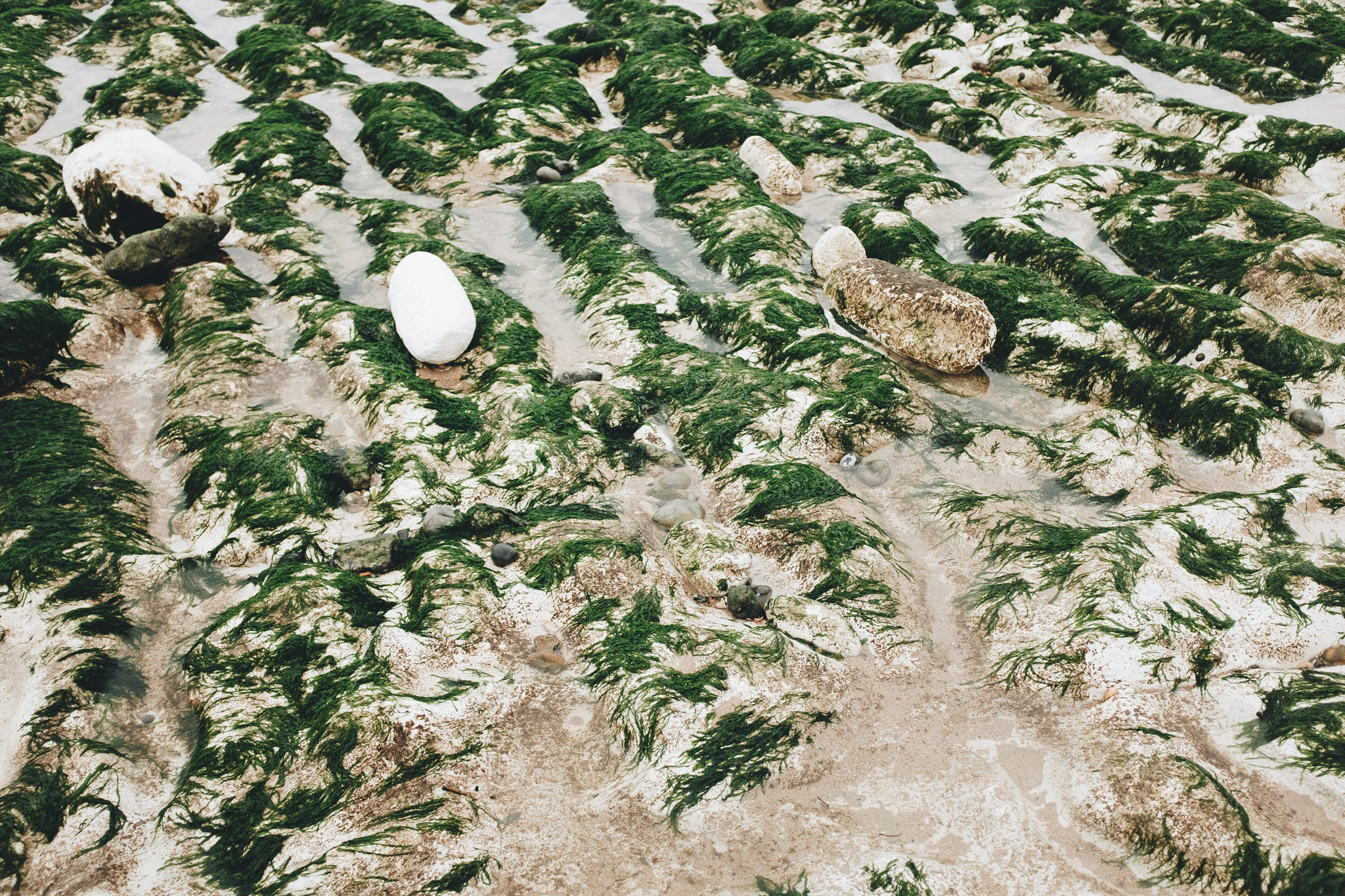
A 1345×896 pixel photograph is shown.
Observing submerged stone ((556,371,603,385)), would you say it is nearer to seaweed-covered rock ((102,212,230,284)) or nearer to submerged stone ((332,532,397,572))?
submerged stone ((332,532,397,572))

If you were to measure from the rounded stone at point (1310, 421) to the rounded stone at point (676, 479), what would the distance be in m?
4.18

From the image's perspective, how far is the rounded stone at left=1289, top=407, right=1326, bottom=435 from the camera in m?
5.14

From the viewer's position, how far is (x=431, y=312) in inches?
233

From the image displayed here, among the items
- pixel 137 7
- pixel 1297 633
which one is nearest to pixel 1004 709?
pixel 1297 633

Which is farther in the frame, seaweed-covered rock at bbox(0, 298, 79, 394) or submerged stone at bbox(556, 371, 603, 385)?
submerged stone at bbox(556, 371, 603, 385)

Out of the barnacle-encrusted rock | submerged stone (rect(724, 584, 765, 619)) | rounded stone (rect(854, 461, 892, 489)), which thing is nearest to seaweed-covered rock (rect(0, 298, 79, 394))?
submerged stone (rect(724, 584, 765, 619))

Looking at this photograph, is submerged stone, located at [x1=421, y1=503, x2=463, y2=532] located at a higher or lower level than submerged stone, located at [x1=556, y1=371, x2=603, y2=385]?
lower

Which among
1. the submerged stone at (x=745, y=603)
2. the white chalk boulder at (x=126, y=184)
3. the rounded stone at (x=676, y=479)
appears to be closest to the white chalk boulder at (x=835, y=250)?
the rounded stone at (x=676, y=479)

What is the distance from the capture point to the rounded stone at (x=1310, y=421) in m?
5.14

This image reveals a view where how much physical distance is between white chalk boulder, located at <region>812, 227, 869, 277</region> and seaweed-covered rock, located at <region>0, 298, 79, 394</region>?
6273 millimetres

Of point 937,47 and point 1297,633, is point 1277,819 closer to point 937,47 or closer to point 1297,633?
point 1297,633

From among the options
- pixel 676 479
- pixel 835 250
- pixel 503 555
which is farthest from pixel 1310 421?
pixel 503 555

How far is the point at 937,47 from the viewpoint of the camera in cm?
1098

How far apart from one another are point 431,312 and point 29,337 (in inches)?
119
